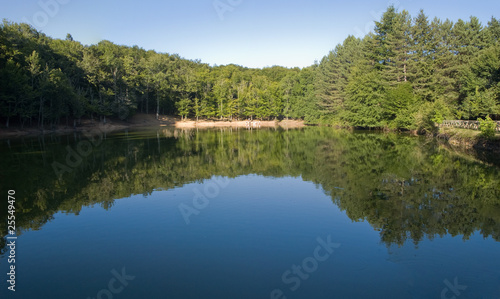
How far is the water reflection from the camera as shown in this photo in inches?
491

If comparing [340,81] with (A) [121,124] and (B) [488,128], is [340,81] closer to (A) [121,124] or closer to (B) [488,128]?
(B) [488,128]

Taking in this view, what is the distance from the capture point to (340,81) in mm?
76500

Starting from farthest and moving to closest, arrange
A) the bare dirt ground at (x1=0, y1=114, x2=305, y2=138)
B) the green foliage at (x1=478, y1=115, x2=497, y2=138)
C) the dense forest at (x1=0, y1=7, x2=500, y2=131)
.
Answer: the bare dirt ground at (x1=0, y1=114, x2=305, y2=138) < the dense forest at (x1=0, y1=7, x2=500, y2=131) < the green foliage at (x1=478, y1=115, x2=497, y2=138)

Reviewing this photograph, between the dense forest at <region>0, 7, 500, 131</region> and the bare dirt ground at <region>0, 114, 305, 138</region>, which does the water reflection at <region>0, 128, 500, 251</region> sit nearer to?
the dense forest at <region>0, 7, 500, 131</region>

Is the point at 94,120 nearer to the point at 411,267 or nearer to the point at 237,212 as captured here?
the point at 237,212

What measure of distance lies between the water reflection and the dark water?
11 centimetres

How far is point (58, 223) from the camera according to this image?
41.3ft

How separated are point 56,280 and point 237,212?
23.5 ft

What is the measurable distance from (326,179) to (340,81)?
61816 mm

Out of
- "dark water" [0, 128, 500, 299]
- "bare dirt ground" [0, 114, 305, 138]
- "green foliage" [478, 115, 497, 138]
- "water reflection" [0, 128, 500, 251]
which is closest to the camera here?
"dark water" [0, 128, 500, 299]

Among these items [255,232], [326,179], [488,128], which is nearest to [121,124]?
[326,179]

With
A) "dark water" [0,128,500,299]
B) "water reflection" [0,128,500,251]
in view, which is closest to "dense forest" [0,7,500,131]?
"water reflection" [0,128,500,251]

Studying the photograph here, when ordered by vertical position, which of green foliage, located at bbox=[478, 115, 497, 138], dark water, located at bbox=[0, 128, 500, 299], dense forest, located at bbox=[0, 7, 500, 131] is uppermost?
dense forest, located at bbox=[0, 7, 500, 131]

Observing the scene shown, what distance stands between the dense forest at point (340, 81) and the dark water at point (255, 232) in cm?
2883
